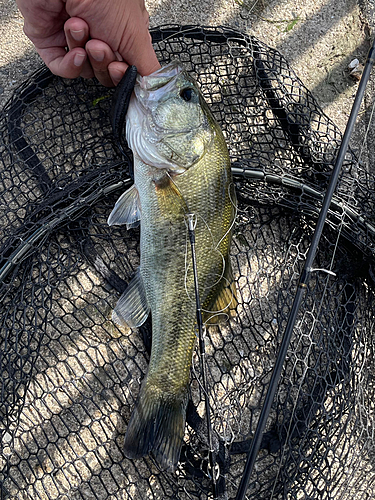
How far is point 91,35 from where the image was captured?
2090mm

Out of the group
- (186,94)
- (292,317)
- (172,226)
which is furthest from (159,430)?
(186,94)

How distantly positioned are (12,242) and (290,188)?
1.49 meters

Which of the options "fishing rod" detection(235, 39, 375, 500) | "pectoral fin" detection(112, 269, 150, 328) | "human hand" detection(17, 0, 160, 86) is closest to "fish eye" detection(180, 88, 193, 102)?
"human hand" detection(17, 0, 160, 86)

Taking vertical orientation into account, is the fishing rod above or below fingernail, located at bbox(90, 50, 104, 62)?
below

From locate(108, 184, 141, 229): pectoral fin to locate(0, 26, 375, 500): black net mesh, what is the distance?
108 millimetres

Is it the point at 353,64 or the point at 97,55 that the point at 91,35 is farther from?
the point at 353,64

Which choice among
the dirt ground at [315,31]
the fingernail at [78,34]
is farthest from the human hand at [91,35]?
the dirt ground at [315,31]

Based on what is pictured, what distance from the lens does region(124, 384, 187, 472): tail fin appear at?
6.81 ft

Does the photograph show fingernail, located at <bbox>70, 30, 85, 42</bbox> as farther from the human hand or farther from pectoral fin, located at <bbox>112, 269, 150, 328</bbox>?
pectoral fin, located at <bbox>112, 269, 150, 328</bbox>

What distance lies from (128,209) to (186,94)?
632 millimetres

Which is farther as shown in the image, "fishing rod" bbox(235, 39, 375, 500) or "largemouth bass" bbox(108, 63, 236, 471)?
"largemouth bass" bbox(108, 63, 236, 471)

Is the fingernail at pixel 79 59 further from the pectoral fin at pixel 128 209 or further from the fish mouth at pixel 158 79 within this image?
the pectoral fin at pixel 128 209

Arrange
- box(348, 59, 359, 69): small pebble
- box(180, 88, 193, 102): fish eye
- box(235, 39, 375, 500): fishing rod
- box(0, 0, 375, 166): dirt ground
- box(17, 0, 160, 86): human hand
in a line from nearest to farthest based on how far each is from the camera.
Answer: box(235, 39, 375, 500): fishing rod → box(17, 0, 160, 86): human hand → box(180, 88, 193, 102): fish eye → box(0, 0, 375, 166): dirt ground → box(348, 59, 359, 69): small pebble

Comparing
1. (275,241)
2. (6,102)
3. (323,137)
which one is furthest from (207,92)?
(6,102)
